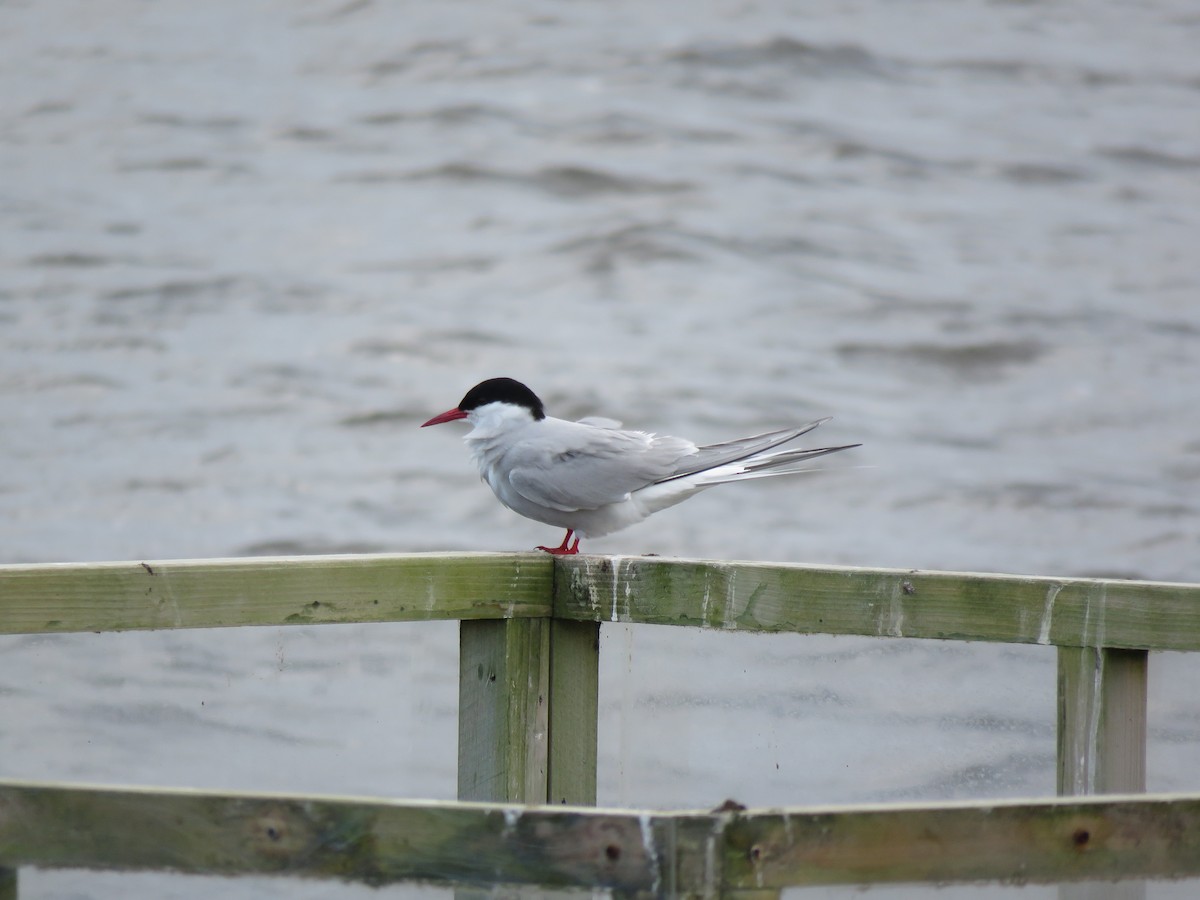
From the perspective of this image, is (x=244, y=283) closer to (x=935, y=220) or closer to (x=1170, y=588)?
(x=935, y=220)

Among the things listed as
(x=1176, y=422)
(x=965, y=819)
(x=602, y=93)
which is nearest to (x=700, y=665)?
(x=965, y=819)

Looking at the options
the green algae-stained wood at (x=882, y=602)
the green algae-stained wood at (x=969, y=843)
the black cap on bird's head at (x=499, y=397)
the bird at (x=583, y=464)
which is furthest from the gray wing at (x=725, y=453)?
the green algae-stained wood at (x=969, y=843)

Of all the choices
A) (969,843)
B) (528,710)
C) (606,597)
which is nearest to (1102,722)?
(606,597)

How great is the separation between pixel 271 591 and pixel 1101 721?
4.63ft

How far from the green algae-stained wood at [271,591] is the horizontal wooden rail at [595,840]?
85 cm

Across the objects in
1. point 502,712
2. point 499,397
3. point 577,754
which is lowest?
point 577,754

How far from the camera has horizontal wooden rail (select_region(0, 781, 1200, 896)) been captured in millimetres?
1346

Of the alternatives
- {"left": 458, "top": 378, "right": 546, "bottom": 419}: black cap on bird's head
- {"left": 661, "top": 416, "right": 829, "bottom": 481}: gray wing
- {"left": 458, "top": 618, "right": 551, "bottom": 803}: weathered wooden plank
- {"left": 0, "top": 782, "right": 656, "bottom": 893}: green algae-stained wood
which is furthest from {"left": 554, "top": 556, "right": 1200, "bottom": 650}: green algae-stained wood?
{"left": 0, "top": 782, "right": 656, "bottom": 893}: green algae-stained wood

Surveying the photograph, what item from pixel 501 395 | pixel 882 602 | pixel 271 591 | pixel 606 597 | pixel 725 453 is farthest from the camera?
pixel 501 395

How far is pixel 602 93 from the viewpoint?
12.6 m

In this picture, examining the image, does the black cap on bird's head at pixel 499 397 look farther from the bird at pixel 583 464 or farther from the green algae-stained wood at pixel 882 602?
the green algae-stained wood at pixel 882 602

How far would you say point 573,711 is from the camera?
107 inches

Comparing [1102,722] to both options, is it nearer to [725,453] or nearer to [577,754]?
[577,754]

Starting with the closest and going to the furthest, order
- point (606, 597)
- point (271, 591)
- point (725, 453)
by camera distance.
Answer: point (271, 591), point (606, 597), point (725, 453)
